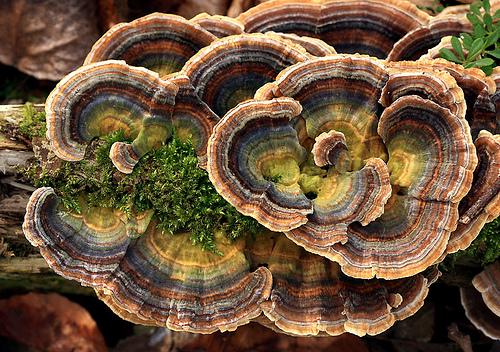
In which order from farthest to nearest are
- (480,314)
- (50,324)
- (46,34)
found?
(46,34), (50,324), (480,314)

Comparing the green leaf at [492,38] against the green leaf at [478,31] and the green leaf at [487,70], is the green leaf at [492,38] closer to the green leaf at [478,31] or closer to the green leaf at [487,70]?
the green leaf at [478,31]

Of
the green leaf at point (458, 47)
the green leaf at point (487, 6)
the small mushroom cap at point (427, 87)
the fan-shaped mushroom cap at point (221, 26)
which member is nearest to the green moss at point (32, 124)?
the fan-shaped mushroom cap at point (221, 26)

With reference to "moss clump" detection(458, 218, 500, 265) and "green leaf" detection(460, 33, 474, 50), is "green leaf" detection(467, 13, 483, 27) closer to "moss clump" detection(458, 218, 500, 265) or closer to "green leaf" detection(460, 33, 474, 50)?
"green leaf" detection(460, 33, 474, 50)

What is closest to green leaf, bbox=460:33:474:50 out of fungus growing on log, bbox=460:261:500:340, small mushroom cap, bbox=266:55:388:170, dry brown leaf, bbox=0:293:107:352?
small mushroom cap, bbox=266:55:388:170

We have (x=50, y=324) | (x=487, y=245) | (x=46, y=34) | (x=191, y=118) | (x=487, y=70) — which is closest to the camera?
(x=191, y=118)

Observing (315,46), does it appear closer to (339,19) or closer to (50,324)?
(339,19)

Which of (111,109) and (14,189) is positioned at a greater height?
(111,109)

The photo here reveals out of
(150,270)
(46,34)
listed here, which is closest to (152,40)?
(150,270)
